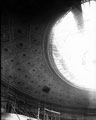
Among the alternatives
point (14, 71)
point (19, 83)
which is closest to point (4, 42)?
point (14, 71)

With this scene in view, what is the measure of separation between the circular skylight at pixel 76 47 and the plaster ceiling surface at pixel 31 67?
62cm

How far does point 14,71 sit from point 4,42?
6.99 ft

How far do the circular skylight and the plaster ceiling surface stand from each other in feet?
2.04

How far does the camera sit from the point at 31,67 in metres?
10.1

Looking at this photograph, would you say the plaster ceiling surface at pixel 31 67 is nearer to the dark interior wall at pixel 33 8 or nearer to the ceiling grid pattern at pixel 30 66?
the ceiling grid pattern at pixel 30 66

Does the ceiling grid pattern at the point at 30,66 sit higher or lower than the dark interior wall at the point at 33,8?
lower

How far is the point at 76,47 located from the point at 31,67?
3.95 metres

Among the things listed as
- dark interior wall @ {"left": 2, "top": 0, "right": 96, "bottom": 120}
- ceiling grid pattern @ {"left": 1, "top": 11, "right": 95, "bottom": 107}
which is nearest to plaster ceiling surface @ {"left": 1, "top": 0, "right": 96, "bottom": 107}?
ceiling grid pattern @ {"left": 1, "top": 11, "right": 95, "bottom": 107}

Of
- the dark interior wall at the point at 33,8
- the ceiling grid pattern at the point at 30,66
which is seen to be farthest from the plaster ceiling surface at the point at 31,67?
the dark interior wall at the point at 33,8

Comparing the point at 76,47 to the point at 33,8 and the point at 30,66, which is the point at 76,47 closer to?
the point at 30,66

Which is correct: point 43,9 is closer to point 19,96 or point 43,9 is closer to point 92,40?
point 92,40

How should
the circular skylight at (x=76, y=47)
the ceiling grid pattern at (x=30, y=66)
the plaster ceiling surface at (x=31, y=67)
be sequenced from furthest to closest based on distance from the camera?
the circular skylight at (x=76, y=47), the ceiling grid pattern at (x=30, y=66), the plaster ceiling surface at (x=31, y=67)

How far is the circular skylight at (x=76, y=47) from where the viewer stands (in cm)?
923

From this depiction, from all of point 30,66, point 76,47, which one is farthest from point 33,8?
point 76,47
